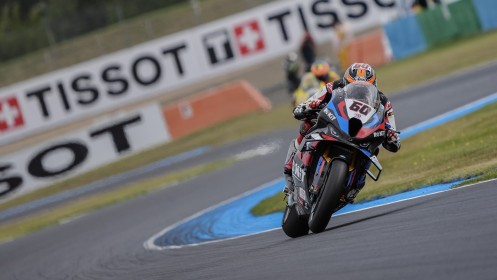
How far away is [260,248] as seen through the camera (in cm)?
915

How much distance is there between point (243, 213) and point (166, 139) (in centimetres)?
1516

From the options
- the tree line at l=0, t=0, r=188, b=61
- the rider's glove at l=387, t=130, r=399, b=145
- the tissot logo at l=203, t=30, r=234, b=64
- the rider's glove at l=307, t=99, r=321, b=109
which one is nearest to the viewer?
the rider's glove at l=387, t=130, r=399, b=145

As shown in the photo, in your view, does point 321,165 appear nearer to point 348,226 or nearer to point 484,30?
point 348,226

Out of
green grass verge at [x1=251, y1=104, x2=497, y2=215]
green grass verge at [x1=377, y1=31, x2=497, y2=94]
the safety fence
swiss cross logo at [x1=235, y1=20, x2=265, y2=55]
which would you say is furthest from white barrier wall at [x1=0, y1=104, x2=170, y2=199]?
green grass verge at [x1=251, y1=104, x2=497, y2=215]

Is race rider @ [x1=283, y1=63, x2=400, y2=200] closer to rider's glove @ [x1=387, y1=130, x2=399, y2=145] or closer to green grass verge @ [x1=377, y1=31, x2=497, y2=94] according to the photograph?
rider's glove @ [x1=387, y1=130, x2=399, y2=145]

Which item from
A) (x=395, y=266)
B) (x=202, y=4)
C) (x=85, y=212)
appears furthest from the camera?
(x=202, y=4)

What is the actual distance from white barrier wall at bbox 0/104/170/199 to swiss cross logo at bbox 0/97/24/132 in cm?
564

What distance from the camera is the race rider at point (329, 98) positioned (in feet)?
28.6

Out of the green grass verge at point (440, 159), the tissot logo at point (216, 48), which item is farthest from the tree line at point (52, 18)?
the green grass verge at point (440, 159)

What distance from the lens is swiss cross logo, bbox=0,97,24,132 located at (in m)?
31.5

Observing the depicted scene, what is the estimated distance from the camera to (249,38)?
111ft

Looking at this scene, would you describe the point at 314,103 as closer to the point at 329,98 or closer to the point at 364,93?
the point at 329,98

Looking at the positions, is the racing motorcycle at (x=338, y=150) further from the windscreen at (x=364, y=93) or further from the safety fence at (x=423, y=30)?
the safety fence at (x=423, y=30)

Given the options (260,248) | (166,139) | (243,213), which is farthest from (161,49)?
(260,248)
